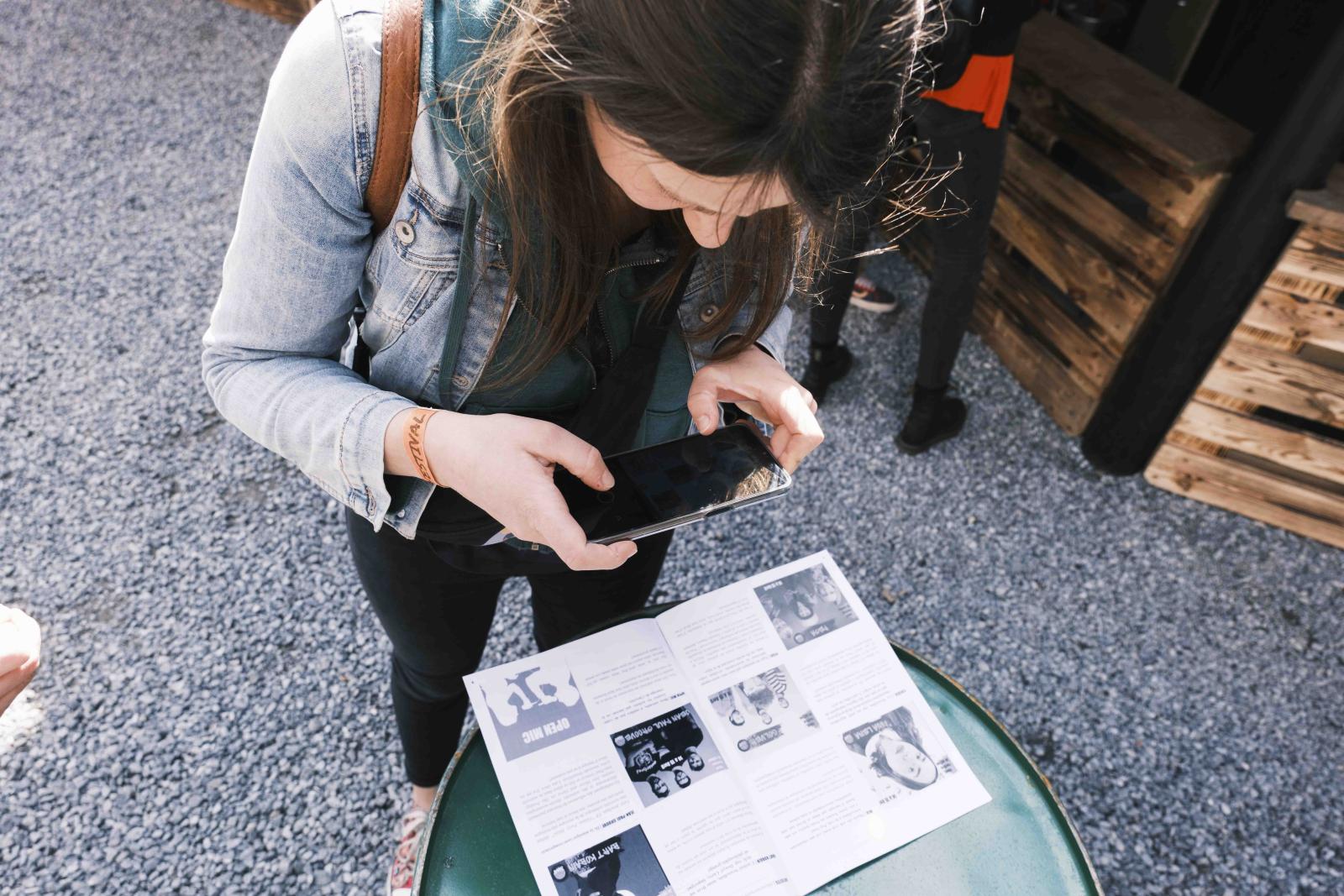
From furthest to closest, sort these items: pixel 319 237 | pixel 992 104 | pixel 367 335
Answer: pixel 992 104 < pixel 367 335 < pixel 319 237

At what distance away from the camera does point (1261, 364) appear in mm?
2305

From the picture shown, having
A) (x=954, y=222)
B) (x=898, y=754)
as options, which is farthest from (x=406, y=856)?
(x=954, y=222)

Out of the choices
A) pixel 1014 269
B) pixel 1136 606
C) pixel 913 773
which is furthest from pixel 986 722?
pixel 1014 269

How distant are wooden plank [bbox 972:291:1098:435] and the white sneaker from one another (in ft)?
7.48

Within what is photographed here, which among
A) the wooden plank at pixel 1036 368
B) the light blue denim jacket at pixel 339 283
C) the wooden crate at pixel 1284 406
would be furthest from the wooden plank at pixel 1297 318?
the light blue denim jacket at pixel 339 283

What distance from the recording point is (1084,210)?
254 centimetres

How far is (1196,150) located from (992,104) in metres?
0.59

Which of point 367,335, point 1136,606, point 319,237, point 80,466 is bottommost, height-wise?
point 80,466

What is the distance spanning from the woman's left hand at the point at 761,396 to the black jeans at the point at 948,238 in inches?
29.4

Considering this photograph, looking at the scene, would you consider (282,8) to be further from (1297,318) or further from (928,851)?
(928,851)

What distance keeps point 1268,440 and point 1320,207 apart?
2.45ft

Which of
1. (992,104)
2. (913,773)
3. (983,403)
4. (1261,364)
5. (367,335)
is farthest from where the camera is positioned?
(983,403)

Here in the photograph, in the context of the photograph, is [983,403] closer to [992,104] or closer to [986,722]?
[992,104]

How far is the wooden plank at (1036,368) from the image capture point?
2730 millimetres
